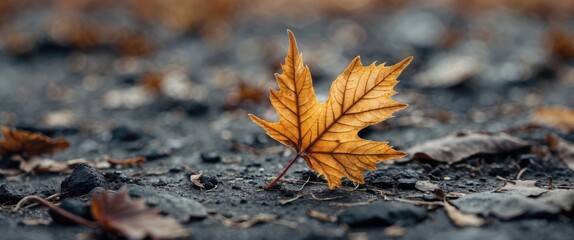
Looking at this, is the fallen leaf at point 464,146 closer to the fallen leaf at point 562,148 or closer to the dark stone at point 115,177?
the fallen leaf at point 562,148

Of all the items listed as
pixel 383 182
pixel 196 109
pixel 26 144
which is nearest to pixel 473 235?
pixel 383 182

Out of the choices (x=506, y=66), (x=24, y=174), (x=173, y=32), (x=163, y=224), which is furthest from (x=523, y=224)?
(x=173, y=32)

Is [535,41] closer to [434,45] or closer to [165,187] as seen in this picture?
[434,45]

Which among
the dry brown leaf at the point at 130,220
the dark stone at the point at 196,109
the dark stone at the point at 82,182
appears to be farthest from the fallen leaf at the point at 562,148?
the dark stone at the point at 196,109

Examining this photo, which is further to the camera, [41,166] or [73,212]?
[41,166]

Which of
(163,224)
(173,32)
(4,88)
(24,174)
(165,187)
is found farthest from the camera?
(173,32)

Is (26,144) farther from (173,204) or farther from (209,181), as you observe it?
(173,204)

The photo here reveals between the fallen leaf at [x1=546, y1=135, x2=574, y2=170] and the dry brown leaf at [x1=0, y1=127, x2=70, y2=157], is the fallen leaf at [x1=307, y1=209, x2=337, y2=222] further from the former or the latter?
the dry brown leaf at [x1=0, y1=127, x2=70, y2=157]
